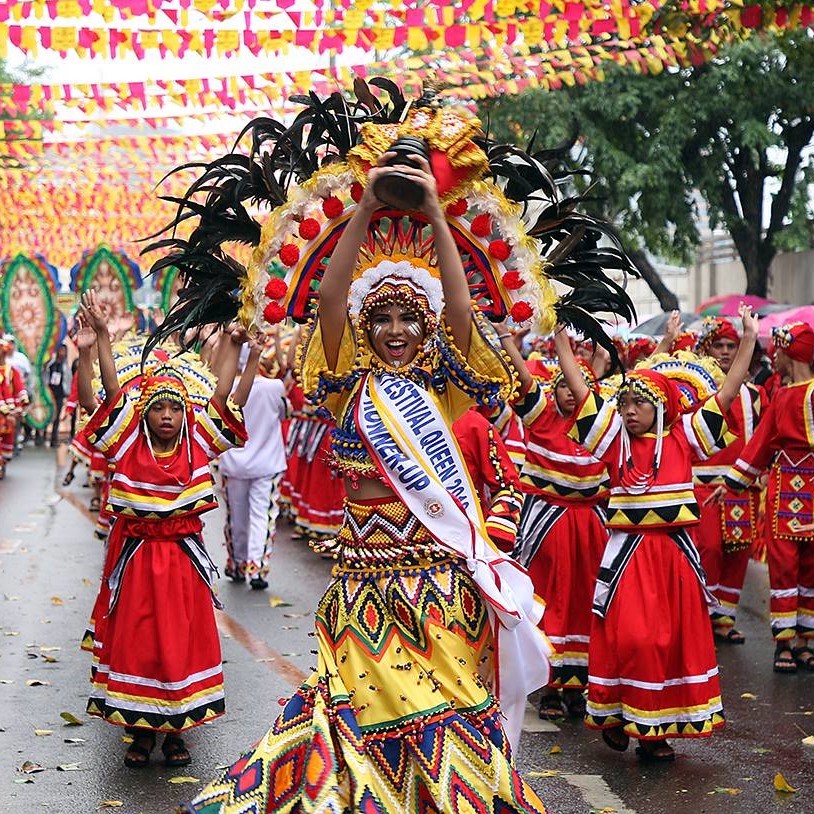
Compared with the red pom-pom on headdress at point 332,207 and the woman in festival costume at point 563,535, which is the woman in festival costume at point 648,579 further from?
the red pom-pom on headdress at point 332,207

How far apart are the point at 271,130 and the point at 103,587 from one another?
296cm

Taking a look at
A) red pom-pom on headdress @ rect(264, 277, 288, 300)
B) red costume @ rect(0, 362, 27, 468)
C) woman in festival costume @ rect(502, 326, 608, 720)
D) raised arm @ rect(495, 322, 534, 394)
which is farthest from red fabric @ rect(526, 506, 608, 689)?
red costume @ rect(0, 362, 27, 468)

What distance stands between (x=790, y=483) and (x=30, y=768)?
5169mm

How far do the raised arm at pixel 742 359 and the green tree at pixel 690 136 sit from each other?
11.1 meters

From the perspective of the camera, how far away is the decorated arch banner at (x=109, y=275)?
16875 millimetres

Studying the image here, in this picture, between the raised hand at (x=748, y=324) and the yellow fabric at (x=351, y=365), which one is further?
the raised hand at (x=748, y=324)

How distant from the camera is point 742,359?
7.38m

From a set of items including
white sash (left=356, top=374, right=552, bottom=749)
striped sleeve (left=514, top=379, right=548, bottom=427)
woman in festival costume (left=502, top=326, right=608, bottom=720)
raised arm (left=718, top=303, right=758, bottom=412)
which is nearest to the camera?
white sash (left=356, top=374, right=552, bottom=749)

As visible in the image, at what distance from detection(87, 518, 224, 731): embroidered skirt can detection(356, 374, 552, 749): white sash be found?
7.42 feet

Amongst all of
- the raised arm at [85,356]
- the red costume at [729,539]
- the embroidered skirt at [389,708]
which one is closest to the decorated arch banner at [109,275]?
the red costume at [729,539]

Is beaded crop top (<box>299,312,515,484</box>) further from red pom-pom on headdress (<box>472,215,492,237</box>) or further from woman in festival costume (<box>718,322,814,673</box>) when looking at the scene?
woman in festival costume (<box>718,322,814,673</box>)

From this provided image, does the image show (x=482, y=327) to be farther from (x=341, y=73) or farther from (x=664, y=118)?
(x=664, y=118)

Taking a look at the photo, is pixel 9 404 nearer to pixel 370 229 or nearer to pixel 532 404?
pixel 532 404

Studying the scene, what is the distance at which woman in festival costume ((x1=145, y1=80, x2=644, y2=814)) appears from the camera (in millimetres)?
4711
